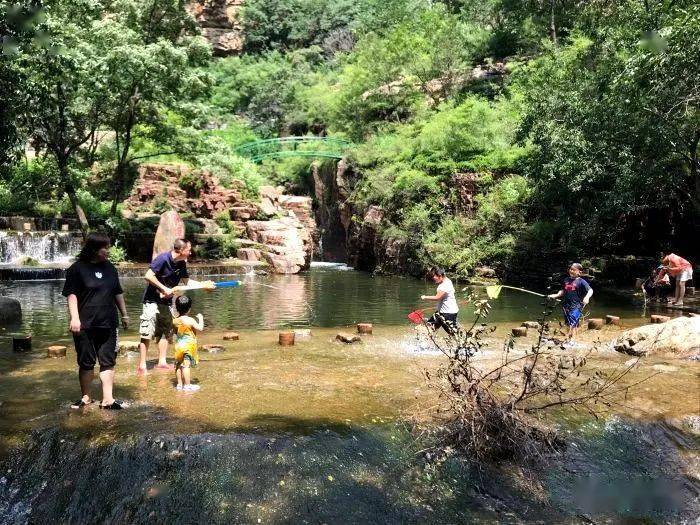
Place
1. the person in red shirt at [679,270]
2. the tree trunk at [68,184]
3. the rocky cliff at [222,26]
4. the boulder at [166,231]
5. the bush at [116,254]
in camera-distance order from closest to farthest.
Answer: the person in red shirt at [679,270] < the boulder at [166,231] < the tree trunk at [68,184] < the bush at [116,254] < the rocky cliff at [222,26]

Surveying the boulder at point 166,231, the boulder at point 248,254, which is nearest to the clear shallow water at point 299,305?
the boulder at point 166,231

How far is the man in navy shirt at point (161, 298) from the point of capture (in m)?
7.22

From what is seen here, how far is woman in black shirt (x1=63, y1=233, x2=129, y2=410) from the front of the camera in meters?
5.58

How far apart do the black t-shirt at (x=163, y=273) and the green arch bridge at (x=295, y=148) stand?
3008cm

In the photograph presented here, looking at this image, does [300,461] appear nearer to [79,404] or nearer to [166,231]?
[79,404]

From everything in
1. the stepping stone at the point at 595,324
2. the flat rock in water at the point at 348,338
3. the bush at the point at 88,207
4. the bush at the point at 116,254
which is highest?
the bush at the point at 88,207

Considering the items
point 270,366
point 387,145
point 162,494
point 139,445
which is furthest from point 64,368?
point 387,145

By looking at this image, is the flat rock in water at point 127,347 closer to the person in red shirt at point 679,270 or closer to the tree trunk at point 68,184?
the person in red shirt at point 679,270

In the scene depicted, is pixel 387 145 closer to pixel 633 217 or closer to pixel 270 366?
pixel 633 217

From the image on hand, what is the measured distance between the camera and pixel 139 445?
15.6 ft

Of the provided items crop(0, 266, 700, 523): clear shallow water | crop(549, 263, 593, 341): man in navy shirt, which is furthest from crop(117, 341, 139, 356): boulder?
crop(549, 263, 593, 341): man in navy shirt

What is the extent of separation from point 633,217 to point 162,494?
2083 centimetres

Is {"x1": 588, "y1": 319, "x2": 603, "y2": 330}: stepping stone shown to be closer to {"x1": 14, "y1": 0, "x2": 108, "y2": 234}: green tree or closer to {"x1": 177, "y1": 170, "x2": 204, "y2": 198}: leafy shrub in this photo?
{"x1": 14, "y1": 0, "x2": 108, "y2": 234}: green tree

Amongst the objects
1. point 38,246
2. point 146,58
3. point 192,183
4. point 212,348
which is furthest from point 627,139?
point 38,246
